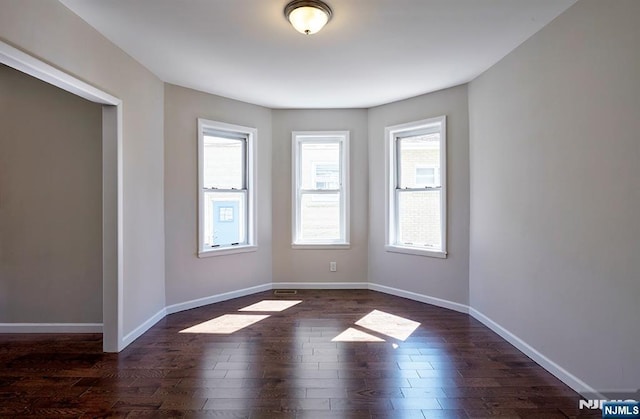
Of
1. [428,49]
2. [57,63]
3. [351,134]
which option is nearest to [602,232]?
[428,49]

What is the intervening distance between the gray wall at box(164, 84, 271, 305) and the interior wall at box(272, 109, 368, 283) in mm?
493

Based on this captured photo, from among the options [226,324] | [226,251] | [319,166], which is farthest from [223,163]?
[226,324]

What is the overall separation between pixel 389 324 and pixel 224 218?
2.42m

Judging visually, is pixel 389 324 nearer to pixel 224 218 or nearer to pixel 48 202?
pixel 224 218

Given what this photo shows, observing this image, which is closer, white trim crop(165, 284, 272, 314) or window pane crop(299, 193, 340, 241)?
white trim crop(165, 284, 272, 314)

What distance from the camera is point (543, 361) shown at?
2.57m

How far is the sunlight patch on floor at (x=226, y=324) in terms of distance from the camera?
3.32 m

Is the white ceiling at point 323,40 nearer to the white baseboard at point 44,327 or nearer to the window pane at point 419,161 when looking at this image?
the window pane at point 419,161

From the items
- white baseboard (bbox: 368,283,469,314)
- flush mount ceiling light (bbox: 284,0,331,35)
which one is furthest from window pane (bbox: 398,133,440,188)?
flush mount ceiling light (bbox: 284,0,331,35)

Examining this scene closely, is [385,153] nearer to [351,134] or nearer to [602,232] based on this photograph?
[351,134]

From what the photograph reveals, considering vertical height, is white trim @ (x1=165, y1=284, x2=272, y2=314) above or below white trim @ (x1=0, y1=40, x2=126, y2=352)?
below

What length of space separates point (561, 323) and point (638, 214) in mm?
968

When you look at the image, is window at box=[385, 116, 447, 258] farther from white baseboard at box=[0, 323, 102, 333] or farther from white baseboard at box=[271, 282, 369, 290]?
A: white baseboard at box=[0, 323, 102, 333]

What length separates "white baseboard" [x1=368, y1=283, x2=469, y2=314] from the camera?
153 inches
